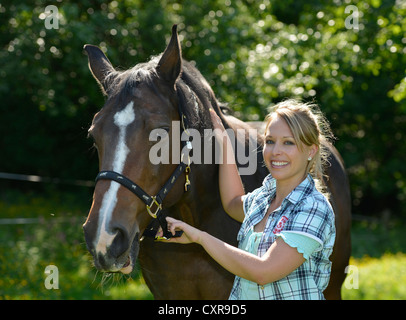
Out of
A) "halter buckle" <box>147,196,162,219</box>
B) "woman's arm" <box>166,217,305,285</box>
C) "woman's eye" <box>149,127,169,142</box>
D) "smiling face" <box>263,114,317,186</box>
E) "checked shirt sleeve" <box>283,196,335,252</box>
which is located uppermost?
"woman's eye" <box>149,127,169,142</box>

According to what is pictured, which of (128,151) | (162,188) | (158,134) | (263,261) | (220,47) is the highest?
(220,47)

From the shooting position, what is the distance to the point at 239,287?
7.89 feet

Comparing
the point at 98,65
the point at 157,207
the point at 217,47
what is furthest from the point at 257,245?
the point at 217,47

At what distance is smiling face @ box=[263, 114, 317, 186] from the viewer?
7.29ft

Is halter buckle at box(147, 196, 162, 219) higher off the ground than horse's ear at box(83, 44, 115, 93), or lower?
lower

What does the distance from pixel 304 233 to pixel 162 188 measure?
2.64 feet

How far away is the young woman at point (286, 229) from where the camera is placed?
2.07m

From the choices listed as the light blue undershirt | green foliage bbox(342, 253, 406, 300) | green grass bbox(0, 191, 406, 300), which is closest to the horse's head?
the light blue undershirt

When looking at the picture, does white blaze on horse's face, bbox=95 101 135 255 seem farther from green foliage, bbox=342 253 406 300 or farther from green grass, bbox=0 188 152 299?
green foliage, bbox=342 253 406 300

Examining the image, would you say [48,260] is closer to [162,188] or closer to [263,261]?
[162,188]

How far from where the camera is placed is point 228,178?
9.41ft

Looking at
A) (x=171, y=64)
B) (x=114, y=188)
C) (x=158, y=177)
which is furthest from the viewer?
(x=171, y=64)

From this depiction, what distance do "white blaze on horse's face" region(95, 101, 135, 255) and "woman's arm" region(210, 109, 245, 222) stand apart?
75 centimetres
